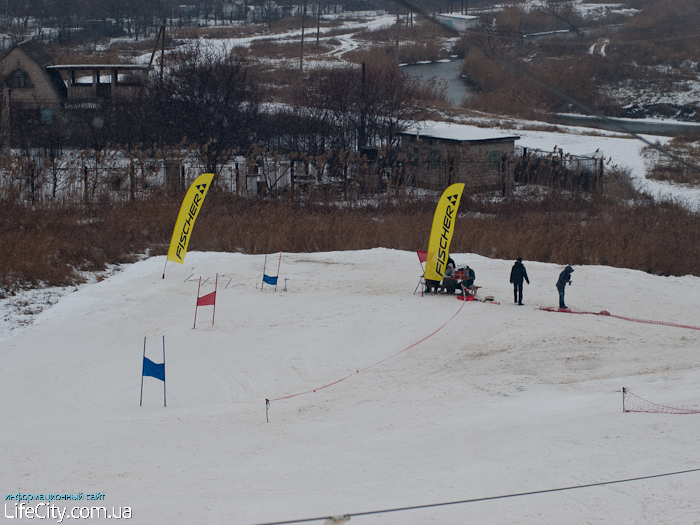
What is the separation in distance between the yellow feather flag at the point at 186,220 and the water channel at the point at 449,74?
42.9 meters

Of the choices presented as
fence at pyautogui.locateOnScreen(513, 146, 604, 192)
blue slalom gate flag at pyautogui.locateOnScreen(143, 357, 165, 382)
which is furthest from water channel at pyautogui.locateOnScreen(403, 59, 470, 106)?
blue slalom gate flag at pyautogui.locateOnScreen(143, 357, 165, 382)

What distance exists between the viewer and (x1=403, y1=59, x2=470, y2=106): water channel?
58.8 metres

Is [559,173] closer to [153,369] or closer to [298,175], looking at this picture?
[298,175]

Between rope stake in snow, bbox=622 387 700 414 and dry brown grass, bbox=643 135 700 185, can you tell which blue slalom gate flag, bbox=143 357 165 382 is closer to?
rope stake in snow, bbox=622 387 700 414

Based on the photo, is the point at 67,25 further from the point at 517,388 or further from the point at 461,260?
the point at 517,388

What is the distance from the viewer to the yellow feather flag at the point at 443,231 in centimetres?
1399

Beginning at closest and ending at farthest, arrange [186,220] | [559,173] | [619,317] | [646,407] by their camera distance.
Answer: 1. [646,407]
2. [619,317]
3. [186,220]
4. [559,173]

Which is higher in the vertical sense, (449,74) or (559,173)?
(449,74)

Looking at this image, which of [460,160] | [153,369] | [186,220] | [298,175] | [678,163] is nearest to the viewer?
[153,369]

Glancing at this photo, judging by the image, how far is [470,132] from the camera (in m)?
31.7

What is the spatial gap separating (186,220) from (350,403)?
748 centimetres

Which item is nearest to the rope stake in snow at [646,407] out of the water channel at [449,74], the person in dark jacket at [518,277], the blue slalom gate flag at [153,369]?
the person in dark jacket at [518,277]

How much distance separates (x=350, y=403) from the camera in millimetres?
9148

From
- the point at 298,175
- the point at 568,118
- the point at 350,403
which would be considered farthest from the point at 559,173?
the point at 568,118
